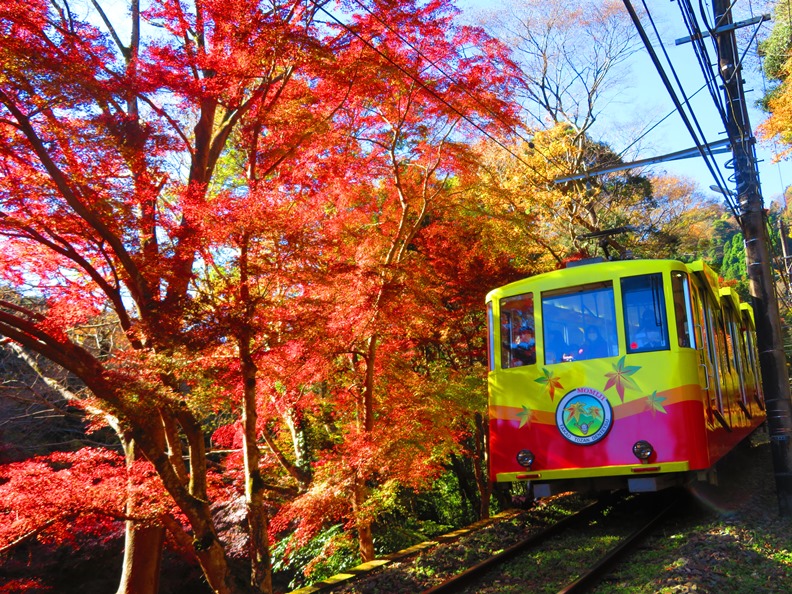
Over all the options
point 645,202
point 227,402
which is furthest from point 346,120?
point 645,202

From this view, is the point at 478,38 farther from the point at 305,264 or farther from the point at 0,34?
the point at 0,34

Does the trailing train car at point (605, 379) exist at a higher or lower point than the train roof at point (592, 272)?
lower

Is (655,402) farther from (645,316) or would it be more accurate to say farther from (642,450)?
(645,316)

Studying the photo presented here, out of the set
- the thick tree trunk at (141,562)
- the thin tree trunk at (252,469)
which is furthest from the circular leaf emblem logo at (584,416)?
the thick tree trunk at (141,562)

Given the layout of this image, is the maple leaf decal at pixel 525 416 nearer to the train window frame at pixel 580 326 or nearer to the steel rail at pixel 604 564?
the train window frame at pixel 580 326

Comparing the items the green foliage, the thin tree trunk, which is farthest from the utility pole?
the green foliage

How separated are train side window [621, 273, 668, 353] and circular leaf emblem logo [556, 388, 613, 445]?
0.66m

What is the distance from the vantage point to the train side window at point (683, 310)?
7184 millimetres

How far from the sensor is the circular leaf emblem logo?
23.8ft

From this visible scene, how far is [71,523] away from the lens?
746 cm

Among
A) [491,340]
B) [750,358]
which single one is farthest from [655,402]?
[750,358]

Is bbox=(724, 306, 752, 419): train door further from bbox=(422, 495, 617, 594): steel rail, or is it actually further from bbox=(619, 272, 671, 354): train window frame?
bbox=(619, 272, 671, 354): train window frame

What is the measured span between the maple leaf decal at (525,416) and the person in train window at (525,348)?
551mm

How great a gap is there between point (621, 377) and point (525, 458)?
4.69ft
